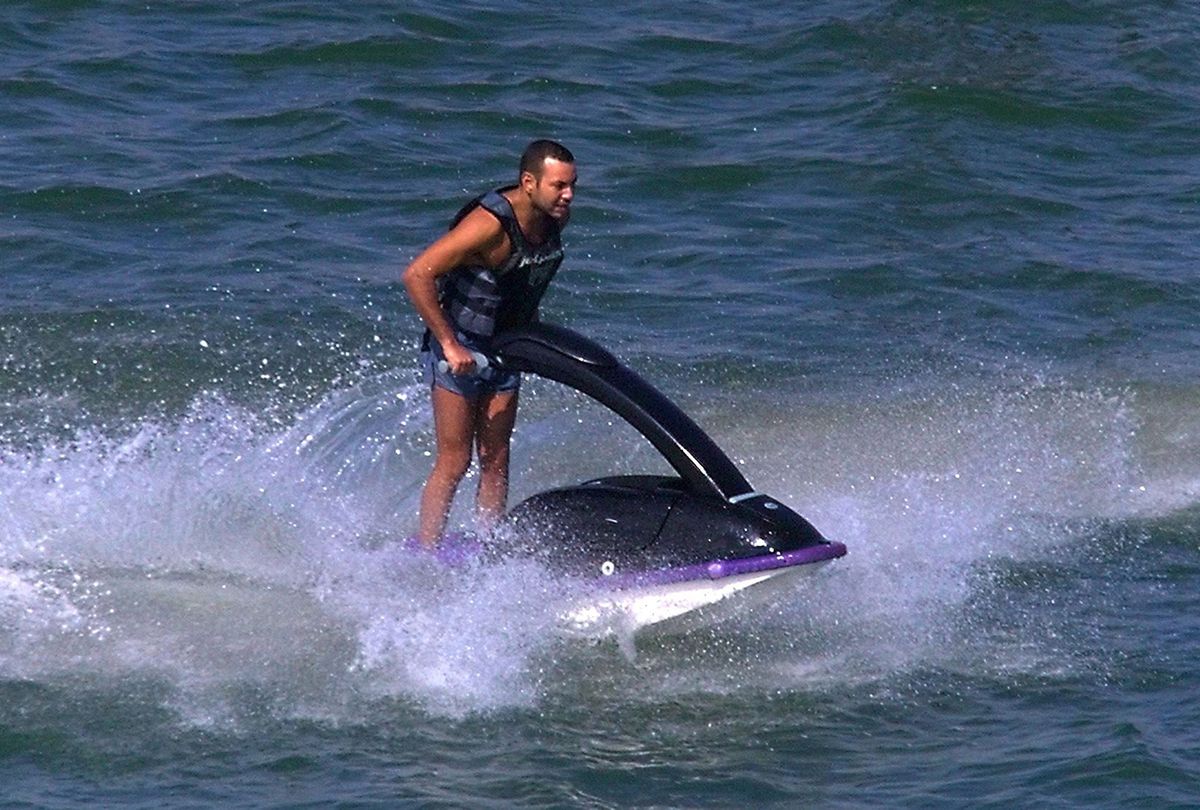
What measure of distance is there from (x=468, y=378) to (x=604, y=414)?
9.05 feet

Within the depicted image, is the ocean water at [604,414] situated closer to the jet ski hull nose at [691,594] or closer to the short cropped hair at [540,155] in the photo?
the jet ski hull nose at [691,594]

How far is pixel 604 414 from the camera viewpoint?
390 inches

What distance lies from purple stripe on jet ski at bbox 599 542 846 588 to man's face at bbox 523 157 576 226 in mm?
1265

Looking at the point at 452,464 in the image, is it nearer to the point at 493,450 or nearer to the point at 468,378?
the point at 493,450

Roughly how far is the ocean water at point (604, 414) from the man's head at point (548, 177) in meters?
1.29

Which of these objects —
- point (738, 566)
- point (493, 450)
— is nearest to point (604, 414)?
point (493, 450)

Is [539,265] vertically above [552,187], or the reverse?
[552,187]

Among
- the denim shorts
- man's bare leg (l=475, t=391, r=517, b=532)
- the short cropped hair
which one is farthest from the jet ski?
the short cropped hair

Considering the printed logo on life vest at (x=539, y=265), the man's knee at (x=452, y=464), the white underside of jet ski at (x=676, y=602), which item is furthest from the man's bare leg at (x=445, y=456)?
the white underside of jet ski at (x=676, y=602)

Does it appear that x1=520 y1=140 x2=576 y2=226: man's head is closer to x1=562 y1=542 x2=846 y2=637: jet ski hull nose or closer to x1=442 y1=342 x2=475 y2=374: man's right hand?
x1=442 y1=342 x2=475 y2=374: man's right hand

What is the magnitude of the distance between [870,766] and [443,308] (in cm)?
219

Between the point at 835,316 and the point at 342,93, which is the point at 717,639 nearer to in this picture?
the point at 835,316

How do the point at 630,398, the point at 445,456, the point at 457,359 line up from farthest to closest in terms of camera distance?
the point at 445,456 → the point at 630,398 → the point at 457,359

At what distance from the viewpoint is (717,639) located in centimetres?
720
